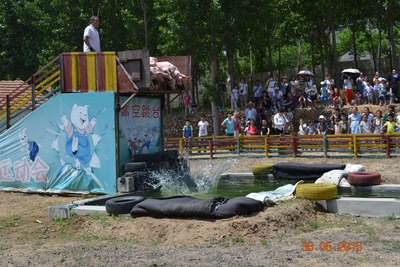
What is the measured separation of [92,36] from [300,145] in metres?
10.7

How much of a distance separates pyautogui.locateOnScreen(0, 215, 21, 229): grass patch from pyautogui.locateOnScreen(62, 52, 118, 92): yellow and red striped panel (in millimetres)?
4120

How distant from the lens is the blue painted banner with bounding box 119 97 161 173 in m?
14.7

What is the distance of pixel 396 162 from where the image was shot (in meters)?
18.9

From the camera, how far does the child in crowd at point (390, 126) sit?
68.2ft

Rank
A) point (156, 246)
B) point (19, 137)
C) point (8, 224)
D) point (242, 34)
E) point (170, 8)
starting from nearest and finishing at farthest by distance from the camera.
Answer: point (156, 246), point (8, 224), point (19, 137), point (170, 8), point (242, 34)

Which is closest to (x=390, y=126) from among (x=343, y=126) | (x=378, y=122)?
(x=378, y=122)

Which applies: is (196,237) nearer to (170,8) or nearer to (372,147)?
(372,147)

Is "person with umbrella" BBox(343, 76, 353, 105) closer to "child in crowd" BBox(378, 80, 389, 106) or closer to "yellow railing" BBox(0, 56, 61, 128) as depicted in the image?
"child in crowd" BBox(378, 80, 389, 106)

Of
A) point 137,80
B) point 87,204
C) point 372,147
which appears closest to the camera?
point 87,204

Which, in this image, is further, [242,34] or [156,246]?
[242,34]

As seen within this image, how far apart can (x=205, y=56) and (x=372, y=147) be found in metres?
14.2

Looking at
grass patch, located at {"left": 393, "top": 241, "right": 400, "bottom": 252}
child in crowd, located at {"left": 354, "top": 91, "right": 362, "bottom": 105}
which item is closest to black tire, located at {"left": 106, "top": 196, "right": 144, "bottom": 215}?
grass patch, located at {"left": 393, "top": 241, "right": 400, "bottom": 252}

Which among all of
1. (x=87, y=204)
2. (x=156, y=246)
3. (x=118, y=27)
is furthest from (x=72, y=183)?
(x=118, y=27)
